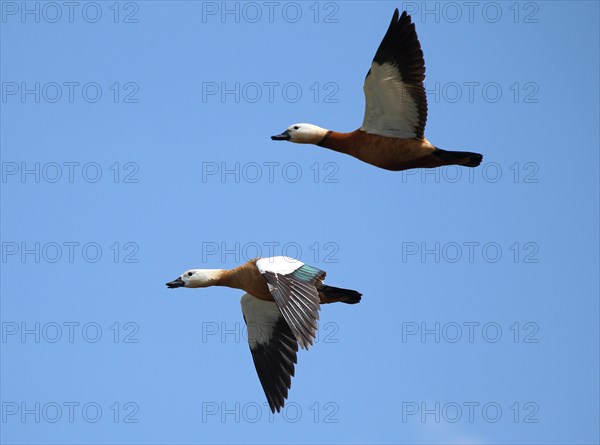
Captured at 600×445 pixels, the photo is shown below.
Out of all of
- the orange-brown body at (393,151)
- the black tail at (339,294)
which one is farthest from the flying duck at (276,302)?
the orange-brown body at (393,151)

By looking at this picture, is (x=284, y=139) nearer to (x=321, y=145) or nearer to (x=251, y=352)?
(x=321, y=145)

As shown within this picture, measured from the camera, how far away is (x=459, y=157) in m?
16.7

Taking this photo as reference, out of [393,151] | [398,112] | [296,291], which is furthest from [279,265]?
[398,112]

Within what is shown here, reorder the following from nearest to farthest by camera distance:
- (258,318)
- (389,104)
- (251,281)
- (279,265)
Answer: (279,265), (389,104), (251,281), (258,318)

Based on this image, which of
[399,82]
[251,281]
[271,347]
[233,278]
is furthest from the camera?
[271,347]

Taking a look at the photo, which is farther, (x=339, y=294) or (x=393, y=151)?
(x=339, y=294)

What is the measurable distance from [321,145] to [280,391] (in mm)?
3353

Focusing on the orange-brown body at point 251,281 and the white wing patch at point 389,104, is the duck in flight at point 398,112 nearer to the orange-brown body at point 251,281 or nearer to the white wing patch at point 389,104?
the white wing patch at point 389,104

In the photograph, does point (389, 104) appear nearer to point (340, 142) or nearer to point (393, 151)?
point (393, 151)

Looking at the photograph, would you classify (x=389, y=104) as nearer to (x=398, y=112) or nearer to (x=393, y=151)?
(x=398, y=112)

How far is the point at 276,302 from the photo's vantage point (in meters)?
15.8

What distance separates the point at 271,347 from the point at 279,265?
1.99 meters

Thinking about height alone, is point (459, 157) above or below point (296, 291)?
above

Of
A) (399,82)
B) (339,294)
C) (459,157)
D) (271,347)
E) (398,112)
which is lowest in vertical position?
(271,347)
